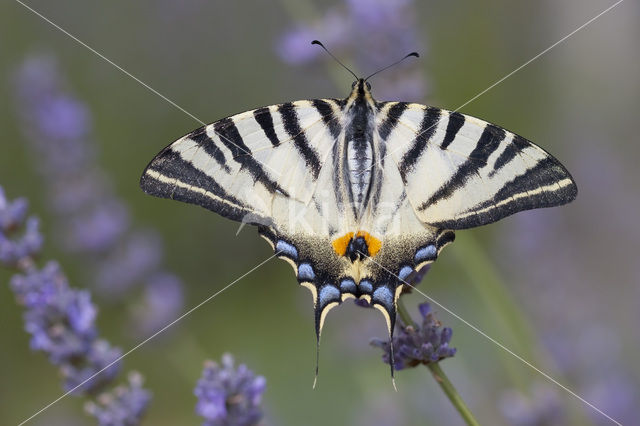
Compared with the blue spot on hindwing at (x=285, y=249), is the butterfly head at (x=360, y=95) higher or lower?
higher

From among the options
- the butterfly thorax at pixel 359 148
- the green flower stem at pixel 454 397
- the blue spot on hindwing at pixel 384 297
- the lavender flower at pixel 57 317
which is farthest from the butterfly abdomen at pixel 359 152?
the lavender flower at pixel 57 317

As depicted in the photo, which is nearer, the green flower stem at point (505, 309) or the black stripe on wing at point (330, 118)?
the black stripe on wing at point (330, 118)

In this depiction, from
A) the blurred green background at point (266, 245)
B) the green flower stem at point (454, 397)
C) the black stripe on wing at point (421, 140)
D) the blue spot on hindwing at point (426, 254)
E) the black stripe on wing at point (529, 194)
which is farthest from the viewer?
the blurred green background at point (266, 245)

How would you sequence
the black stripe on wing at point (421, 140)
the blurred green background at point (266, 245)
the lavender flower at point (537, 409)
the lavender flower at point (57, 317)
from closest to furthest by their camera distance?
1. the black stripe on wing at point (421, 140)
2. the lavender flower at point (57, 317)
3. the lavender flower at point (537, 409)
4. the blurred green background at point (266, 245)

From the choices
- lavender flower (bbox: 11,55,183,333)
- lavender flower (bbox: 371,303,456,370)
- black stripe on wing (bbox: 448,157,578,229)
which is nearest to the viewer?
lavender flower (bbox: 371,303,456,370)

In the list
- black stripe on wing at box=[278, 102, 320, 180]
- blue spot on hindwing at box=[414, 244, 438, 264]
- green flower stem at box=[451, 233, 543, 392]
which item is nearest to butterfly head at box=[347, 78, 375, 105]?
black stripe on wing at box=[278, 102, 320, 180]

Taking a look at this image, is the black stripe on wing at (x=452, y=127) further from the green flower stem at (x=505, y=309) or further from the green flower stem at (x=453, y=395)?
the green flower stem at (x=505, y=309)

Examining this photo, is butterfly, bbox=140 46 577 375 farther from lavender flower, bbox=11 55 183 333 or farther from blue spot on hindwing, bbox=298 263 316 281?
lavender flower, bbox=11 55 183 333

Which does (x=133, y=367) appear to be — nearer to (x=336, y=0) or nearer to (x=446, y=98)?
(x=446, y=98)
